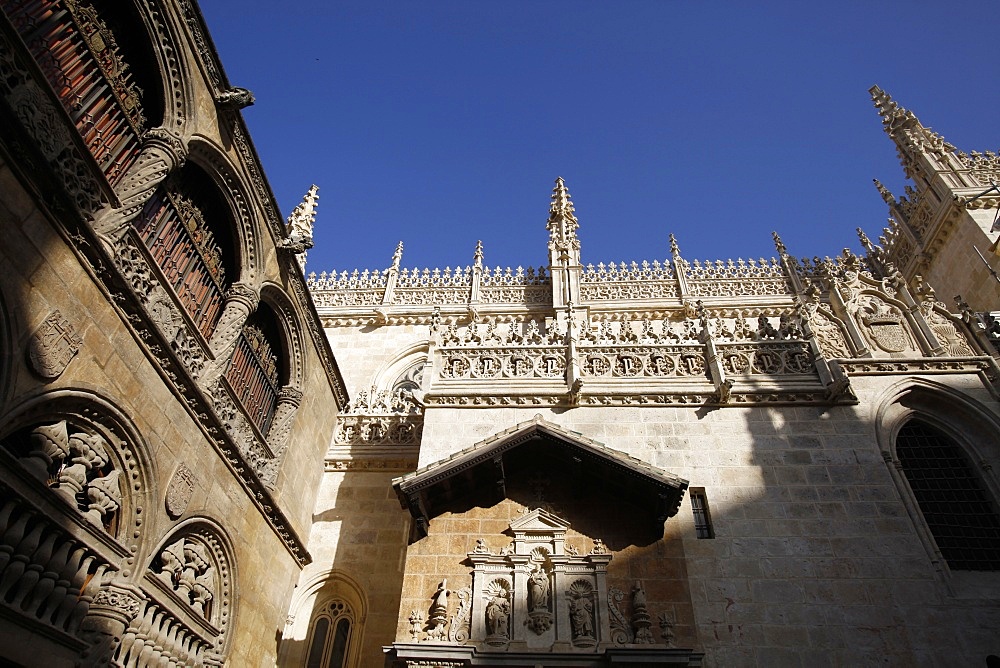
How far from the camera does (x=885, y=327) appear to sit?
13.4m

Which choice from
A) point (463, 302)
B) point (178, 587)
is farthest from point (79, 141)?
point (463, 302)

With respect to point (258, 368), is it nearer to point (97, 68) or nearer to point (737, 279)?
point (97, 68)

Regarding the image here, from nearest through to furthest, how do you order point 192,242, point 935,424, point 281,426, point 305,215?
point 192,242 < point 281,426 < point 935,424 < point 305,215

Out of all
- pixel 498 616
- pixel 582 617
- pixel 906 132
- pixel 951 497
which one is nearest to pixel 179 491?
pixel 498 616

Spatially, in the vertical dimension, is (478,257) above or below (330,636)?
above

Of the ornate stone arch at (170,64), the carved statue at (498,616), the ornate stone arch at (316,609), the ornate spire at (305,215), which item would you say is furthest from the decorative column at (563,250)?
the ornate stone arch at (170,64)

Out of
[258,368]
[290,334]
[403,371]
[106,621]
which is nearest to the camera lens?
[106,621]

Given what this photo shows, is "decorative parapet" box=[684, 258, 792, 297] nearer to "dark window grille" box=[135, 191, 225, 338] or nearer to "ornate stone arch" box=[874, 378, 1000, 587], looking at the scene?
"ornate stone arch" box=[874, 378, 1000, 587]

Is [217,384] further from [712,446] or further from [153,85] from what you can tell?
[712,446]

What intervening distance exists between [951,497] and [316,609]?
472 inches

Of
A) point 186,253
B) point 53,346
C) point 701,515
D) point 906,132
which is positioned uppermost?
point 906,132

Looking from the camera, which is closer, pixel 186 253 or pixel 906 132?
pixel 186 253

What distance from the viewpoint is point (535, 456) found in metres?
11.6

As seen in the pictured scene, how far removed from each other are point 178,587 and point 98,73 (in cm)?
694
